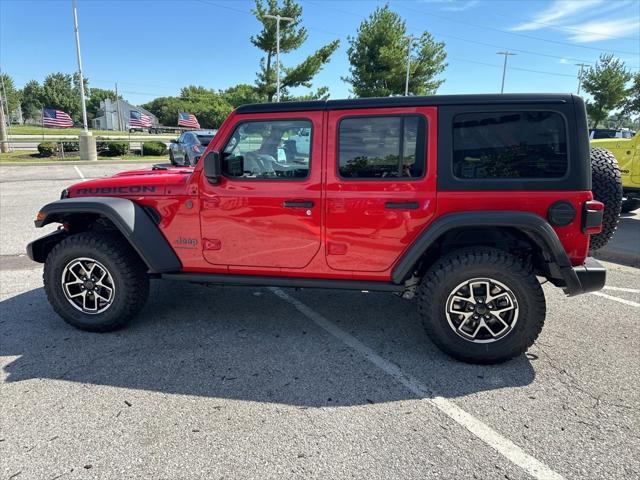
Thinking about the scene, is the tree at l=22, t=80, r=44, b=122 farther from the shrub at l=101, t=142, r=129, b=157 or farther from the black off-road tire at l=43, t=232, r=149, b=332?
the black off-road tire at l=43, t=232, r=149, b=332

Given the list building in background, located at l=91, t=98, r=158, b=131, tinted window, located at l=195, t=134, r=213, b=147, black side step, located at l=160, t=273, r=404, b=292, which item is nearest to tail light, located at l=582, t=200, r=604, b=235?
black side step, located at l=160, t=273, r=404, b=292

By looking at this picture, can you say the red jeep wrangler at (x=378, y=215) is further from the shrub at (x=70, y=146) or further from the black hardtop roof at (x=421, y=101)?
the shrub at (x=70, y=146)

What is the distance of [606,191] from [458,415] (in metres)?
2.16

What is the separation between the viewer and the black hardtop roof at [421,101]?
295 centimetres

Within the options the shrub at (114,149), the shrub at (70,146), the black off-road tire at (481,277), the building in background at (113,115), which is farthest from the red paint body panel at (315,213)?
the building in background at (113,115)

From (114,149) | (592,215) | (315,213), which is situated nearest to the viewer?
(592,215)

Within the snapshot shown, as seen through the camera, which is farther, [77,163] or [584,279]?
[77,163]

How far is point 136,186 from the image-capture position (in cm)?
356

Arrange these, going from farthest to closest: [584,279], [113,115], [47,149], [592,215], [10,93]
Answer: [113,115]
[10,93]
[47,149]
[584,279]
[592,215]

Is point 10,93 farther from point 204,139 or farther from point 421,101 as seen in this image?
point 421,101

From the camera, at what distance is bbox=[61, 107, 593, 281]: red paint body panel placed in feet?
10.0

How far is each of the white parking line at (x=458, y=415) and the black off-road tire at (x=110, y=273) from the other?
5.08 ft

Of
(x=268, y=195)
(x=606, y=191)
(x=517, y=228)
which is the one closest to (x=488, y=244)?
(x=517, y=228)

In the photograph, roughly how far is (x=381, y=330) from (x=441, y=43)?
33803 mm
